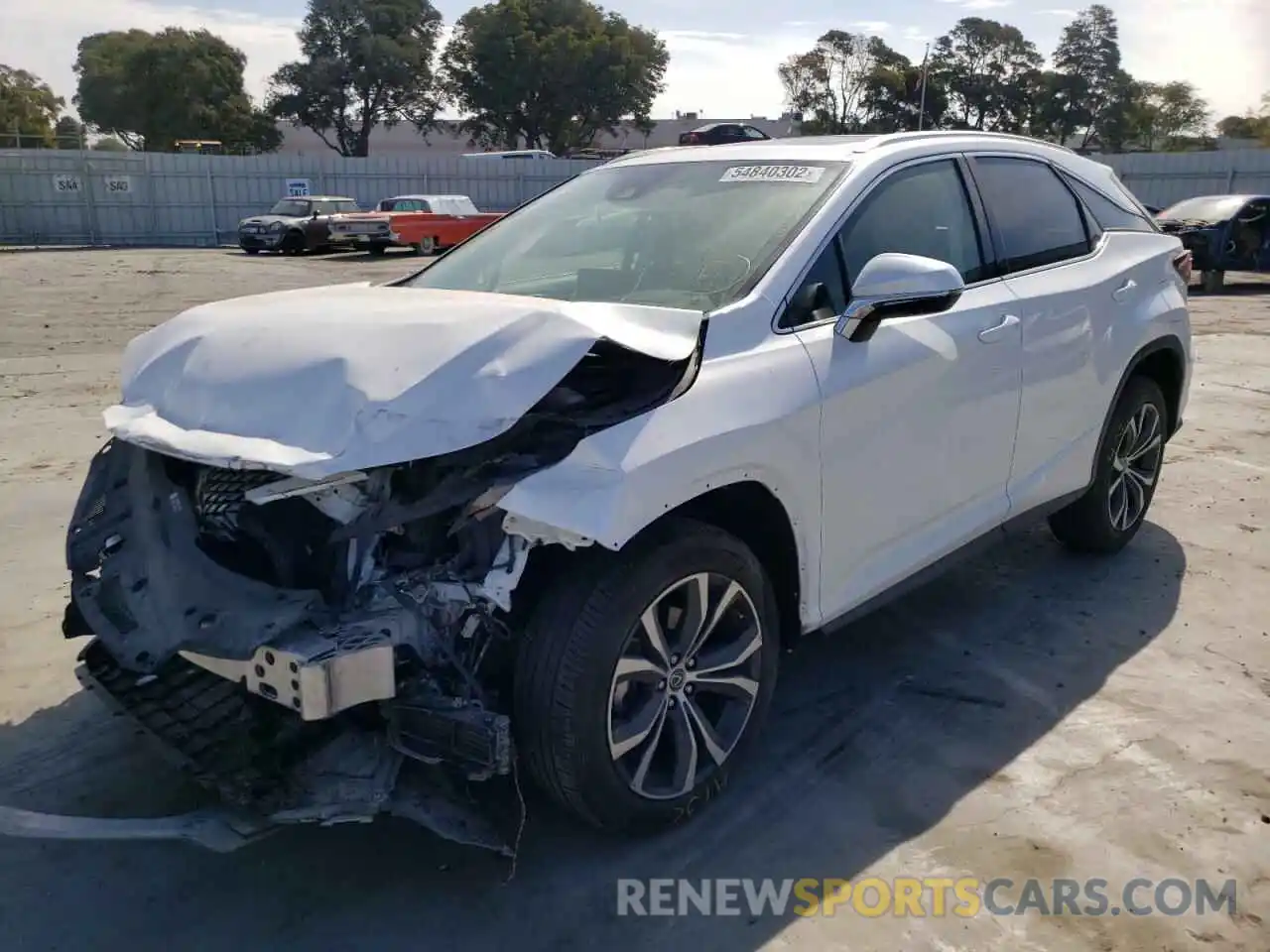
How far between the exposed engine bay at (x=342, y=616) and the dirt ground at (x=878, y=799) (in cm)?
31

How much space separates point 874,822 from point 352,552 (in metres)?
1.69

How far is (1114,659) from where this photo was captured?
4.25m

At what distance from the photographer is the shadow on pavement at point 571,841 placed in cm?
275

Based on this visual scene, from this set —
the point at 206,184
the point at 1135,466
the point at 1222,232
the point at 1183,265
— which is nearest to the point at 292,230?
the point at 206,184

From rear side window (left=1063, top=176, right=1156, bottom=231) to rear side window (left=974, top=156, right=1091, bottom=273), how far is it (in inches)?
4.4

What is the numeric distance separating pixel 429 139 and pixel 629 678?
68.6 m

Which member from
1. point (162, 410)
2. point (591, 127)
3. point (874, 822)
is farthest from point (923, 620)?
point (591, 127)

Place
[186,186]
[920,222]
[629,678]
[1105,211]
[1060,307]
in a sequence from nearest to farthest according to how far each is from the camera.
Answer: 1. [629,678]
2. [920,222]
3. [1060,307]
4. [1105,211]
5. [186,186]

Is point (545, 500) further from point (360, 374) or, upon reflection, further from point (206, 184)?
point (206, 184)

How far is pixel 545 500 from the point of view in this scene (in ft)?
8.59

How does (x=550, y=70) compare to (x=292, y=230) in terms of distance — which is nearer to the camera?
(x=292, y=230)

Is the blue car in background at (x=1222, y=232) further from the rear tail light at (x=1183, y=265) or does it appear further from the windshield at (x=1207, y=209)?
the rear tail light at (x=1183, y=265)

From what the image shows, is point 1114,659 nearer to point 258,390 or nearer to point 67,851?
point 258,390

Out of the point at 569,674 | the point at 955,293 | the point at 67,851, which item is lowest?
the point at 67,851
